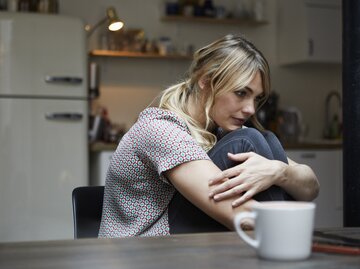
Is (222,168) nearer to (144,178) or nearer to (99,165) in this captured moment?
(144,178)

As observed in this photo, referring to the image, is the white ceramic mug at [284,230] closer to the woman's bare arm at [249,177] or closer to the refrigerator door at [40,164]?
the woman's bare arm at [249,177]

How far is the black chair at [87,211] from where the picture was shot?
158 cm

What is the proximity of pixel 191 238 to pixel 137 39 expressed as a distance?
358cm

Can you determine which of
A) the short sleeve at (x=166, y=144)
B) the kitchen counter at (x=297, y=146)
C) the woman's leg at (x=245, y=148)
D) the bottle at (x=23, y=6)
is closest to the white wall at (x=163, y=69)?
the bottle at (x=23, y=6)

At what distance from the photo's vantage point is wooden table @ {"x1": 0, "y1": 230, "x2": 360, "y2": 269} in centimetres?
79

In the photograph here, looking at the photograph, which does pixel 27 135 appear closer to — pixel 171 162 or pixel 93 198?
pixel 93 198

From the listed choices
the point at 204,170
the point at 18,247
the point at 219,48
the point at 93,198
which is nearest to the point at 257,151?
the point at 204,170

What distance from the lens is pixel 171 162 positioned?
1336mm

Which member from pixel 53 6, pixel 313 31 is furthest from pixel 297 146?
pixel 53 6

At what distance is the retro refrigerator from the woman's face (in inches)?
90.0

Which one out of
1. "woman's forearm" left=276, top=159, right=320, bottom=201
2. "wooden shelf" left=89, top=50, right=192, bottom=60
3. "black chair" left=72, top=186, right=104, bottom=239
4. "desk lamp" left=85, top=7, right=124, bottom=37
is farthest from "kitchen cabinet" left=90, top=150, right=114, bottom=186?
"woman's forearm" left=276, top=159, right=320, bottom=201

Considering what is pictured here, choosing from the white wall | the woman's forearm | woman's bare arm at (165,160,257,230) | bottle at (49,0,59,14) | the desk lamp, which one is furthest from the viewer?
the white wall

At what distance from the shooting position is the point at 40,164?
12.4 ft

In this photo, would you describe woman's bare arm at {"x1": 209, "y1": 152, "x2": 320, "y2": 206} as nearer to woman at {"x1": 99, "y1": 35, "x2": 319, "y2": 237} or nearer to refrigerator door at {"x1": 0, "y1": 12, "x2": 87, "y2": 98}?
woman at {"x1": 99, "y1": 35, "x2": 319, "y2": 237}
